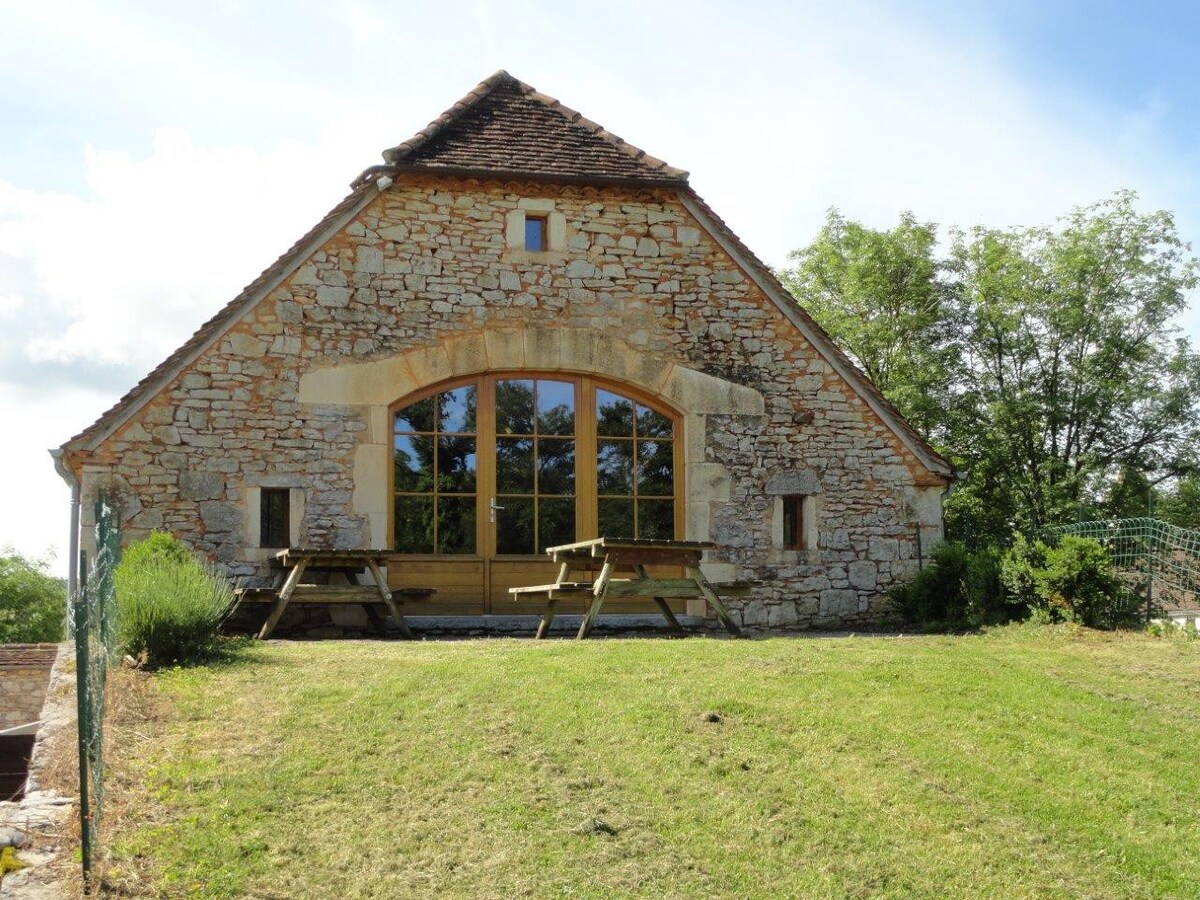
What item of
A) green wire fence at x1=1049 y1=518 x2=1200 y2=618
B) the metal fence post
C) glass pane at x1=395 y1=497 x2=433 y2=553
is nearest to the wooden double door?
glass pane at x1=395 y1=497 x2=433 y2=553

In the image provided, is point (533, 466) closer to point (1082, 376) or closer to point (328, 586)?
point (328, 586)

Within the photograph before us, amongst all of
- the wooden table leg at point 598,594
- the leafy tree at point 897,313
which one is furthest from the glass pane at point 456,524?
the leafy tree at point 897,313

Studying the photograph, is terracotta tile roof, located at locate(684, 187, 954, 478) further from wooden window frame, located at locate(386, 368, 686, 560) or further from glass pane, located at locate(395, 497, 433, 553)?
glass pane, located at locate(395, 497, 433, 553)

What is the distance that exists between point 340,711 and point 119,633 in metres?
2.14

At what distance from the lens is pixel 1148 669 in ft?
30.1

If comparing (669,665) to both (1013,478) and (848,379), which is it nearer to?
(848,379)

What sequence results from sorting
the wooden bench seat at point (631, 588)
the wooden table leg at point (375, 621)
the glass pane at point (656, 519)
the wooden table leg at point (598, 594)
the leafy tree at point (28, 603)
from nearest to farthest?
the wooden table leg at point (598, 594), the wooden bench seat at point (631, 588), the wooden table leg at point (375, 621), the glass pane at point (656, 519), the leafy tree at point (28, 603)

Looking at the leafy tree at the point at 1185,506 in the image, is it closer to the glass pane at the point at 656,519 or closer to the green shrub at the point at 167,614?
the glass pane at the point at 656,519

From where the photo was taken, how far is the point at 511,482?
40.6 feet

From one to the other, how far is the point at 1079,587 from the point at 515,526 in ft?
17.3

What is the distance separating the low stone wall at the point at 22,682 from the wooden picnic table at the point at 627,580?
506 centimetres

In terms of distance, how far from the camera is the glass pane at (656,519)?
499 inches

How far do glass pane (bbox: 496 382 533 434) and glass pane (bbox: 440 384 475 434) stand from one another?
0.27m

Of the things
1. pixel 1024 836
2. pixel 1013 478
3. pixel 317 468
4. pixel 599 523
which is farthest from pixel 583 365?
pixel 1013 478
